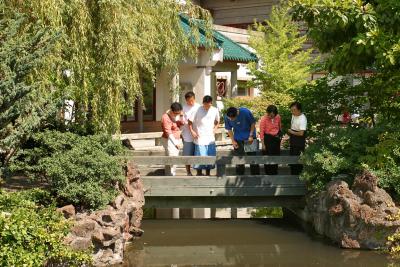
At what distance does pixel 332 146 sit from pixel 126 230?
397 centimetres

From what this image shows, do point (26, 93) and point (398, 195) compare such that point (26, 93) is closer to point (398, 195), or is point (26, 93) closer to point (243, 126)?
point (243, 126)

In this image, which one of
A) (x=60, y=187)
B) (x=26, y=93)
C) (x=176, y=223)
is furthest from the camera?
(x=176, y=223)

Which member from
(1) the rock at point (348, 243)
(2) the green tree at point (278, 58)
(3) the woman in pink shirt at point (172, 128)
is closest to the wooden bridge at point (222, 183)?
(3) the woman in pink shirt at point (172, 128)

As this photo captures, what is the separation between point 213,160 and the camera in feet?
36.1

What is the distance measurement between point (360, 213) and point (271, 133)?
2.65 meters

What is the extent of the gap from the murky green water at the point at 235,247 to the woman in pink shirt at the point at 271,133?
118 cm

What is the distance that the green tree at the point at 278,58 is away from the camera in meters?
22.2

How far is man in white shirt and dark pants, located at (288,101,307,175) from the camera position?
439 inches

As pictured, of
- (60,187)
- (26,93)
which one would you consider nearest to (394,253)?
(60,187)

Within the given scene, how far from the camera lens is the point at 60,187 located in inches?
356

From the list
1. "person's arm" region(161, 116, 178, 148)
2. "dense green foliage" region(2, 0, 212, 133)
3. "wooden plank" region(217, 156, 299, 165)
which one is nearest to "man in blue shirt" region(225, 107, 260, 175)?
"wooden plank" region(217, 156, 299, 165)

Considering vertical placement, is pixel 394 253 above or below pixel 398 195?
below

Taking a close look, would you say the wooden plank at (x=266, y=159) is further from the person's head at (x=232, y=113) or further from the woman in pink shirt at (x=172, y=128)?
the woman in pink shirt at (x=172, y=128)

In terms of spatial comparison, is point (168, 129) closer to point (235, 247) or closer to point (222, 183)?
point (222, 183)
